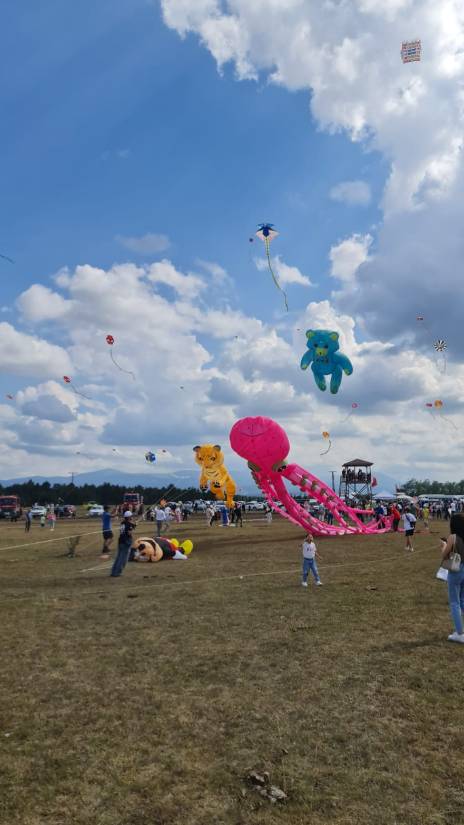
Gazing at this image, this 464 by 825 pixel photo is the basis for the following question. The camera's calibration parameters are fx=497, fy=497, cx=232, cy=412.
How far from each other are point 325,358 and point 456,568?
17.6 m

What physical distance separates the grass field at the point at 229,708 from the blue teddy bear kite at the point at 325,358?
14.6 m

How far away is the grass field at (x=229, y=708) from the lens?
392cm

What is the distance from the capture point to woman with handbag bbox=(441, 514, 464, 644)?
759 cm

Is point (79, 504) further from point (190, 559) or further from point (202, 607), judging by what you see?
Result: point (202, 607)

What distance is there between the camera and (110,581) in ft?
43.1

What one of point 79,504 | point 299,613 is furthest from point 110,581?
point 79,504

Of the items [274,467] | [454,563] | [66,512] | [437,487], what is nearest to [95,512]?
[66,512]

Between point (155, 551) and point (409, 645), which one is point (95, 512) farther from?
point (409, 645)

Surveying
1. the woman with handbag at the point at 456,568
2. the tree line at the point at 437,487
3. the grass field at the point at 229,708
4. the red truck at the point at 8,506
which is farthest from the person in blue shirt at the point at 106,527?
the tree line at the point at 437,487

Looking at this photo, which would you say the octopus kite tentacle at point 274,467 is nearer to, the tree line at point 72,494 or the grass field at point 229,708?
the grass field at point 229,708

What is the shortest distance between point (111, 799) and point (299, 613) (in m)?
5.99

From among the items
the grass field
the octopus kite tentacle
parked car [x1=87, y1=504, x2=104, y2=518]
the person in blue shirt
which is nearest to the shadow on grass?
the grass field

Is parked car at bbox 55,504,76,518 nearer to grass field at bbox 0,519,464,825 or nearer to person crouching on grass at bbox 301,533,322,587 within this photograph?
grass field at bbox 0,519,464,825

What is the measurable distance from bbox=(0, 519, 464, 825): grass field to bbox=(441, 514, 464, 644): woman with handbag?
15.5 inches
